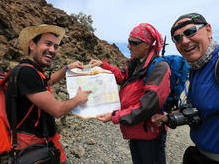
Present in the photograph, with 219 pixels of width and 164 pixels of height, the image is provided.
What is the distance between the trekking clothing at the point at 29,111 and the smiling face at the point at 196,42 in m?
1.75

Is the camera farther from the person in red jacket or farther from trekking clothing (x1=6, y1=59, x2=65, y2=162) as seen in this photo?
trekking clothing (x1=6, y1=59, x2=65, y2=162)

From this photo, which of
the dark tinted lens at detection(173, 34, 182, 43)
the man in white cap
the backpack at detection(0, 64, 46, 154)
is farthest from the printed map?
the dark tinted lens at detection(173, 34, 182, 43)

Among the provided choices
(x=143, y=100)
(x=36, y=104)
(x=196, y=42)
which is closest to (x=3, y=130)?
(x=36, y=104)

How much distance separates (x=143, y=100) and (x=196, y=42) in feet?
2.99

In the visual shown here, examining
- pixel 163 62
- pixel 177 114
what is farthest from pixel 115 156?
pixel 163 62

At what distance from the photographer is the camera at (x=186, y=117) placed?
1.67 metres

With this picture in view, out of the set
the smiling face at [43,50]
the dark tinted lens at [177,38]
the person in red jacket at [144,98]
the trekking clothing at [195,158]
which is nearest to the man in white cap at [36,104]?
the smiling face at [43,50]

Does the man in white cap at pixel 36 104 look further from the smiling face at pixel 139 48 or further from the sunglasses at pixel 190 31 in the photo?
the sunglasses at pixel 190 31

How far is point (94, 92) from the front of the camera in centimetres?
196

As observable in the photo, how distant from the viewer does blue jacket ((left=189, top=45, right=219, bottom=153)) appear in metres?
1.53

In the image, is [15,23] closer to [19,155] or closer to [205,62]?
[19,155]

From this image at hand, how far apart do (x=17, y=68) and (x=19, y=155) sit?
1.00 m

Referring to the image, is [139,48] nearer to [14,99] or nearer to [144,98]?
[144,98]

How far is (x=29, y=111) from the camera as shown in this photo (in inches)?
70.2
